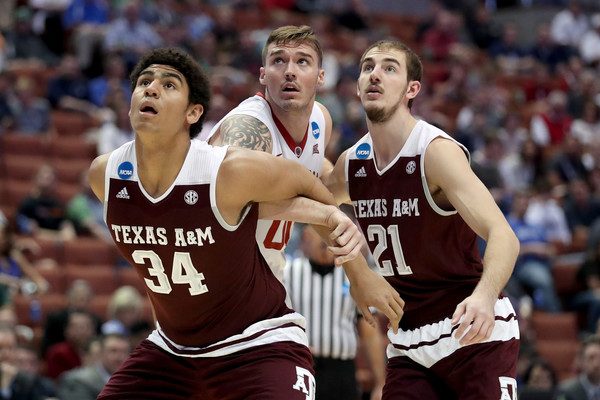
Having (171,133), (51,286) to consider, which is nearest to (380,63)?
(171,133)

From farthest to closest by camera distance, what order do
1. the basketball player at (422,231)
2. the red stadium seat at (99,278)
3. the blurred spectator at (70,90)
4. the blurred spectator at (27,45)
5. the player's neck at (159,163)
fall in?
1. the blurred spectator at (27,45)
2. the blurred spectator at (70,90)
3. the red stadium seat at (99,278)
4. the basketball player at (422,231)
5. the player's neck at (159,163)

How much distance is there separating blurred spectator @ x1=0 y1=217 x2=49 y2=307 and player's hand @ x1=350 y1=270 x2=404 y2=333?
7.44 metres

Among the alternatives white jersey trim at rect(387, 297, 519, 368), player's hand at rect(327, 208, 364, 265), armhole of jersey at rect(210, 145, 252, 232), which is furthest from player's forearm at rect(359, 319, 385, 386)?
armhole of jersey at rect(210, 145, 252, 232)

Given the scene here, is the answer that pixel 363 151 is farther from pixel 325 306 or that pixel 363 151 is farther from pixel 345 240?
pixel 325 306

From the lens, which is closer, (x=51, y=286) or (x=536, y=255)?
(x=51, y=286)

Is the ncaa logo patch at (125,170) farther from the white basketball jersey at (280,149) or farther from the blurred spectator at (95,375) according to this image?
the blurred spectator at (95,375)

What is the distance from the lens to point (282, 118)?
7.02 m

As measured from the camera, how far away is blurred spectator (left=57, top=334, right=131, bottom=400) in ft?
35.1

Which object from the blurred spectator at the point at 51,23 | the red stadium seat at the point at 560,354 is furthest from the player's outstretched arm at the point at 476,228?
the blurred spectator at the point at 51,23

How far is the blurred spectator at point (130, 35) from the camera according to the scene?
18.2 metres

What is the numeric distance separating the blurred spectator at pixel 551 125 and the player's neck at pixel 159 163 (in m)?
15.2

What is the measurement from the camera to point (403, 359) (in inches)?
265

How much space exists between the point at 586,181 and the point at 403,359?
1276 cm

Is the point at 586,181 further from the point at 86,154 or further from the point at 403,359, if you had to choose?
the point at 403,359
